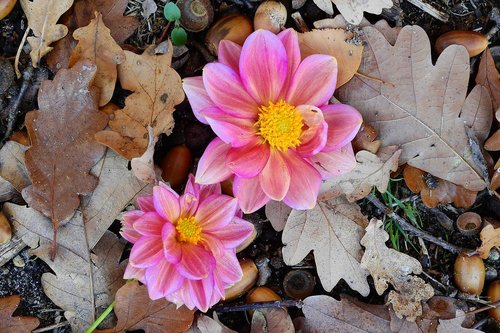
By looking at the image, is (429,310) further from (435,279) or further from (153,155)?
(153,155)

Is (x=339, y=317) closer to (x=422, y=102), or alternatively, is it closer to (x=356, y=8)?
(x=422, y=102)

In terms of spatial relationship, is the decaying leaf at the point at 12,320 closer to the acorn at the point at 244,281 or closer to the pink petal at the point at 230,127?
the acorn at the point at 244,281

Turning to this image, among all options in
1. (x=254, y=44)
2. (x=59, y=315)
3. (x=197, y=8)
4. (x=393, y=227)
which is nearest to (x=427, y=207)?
(x=393, y=227)

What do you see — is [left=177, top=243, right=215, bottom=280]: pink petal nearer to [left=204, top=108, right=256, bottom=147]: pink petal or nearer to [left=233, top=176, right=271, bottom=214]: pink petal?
[left=233, top=176, right=271, bottom=214]: pink petal

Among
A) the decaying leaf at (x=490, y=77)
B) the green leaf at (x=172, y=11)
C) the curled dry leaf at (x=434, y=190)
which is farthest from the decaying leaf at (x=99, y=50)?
the decaying leaf at (x=490, y=77)

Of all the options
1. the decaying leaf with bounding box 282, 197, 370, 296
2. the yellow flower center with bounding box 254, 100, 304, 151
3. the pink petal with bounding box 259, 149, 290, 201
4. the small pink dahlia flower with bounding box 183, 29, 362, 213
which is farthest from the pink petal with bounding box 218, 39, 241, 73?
the decaying leaf with bounding box 282, 197, 370, 296

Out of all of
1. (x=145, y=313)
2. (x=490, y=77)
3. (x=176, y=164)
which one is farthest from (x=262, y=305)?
(x=490, y=77)
